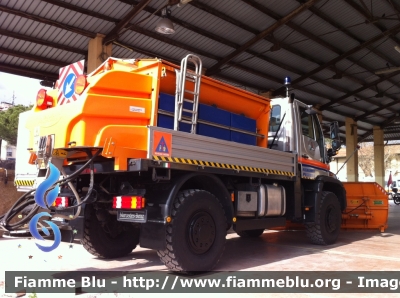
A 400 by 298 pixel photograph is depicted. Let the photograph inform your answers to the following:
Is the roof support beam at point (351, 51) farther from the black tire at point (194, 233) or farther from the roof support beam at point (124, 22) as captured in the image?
the black tire at point (194, 233)

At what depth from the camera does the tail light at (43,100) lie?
555 cm

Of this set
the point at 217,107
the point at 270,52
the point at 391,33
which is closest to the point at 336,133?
the point at 217,107

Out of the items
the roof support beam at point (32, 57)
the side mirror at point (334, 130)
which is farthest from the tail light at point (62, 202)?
the roof support beam at point (32, 57)

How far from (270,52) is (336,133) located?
7367 mm

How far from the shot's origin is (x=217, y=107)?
6.07m

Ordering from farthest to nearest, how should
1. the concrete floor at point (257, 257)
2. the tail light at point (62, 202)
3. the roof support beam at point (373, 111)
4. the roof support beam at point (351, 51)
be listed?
1. the roof support beam at point (373, 111)
2. the roof support beam at point (351, 51)
3. the concrete floor at point (257, 257)
4. the tail light at point (62, 202)

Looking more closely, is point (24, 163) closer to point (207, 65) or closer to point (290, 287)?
point (290, 287)

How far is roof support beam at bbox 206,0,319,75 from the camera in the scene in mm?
11648

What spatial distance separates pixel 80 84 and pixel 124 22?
6.46 metres

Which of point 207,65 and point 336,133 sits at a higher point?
point 207,65

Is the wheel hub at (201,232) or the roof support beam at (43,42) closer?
the wheel hub at (201,232)

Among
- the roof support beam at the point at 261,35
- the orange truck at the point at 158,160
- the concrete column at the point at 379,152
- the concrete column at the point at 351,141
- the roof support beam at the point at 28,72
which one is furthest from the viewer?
the concrete column at the point at 379,152

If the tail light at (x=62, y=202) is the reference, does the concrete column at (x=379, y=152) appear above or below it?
above

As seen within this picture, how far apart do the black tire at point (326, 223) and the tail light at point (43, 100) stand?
510cm
